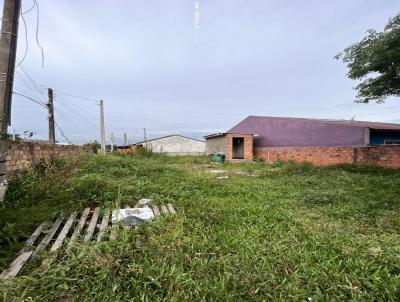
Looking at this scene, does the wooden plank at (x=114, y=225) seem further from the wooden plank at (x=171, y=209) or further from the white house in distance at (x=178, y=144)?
the white house in distance at (x=178, y=144)

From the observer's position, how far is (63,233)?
2838mm

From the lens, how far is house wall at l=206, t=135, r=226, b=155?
17328 mm

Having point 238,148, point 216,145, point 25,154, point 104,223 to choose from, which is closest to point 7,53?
point 25,154

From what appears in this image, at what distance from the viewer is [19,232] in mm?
2779

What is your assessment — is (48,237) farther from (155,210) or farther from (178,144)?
(178,144)

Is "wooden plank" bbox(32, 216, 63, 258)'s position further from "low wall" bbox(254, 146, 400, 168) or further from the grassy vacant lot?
"low wall" bbox(254, 146, 400, 168)

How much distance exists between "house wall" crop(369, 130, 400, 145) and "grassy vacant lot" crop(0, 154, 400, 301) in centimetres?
886

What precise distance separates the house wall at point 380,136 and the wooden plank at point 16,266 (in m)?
13.4

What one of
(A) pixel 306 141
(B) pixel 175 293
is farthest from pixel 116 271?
(A) pixel 306 141

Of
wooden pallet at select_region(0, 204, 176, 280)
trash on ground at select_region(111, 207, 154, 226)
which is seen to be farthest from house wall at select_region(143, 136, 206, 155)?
wooden pallet at select_region(0, 204, 176, 280)

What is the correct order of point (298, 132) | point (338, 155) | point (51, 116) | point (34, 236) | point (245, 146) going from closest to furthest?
1. point (34, 236)
2. point (338, 155)
3. point (51, 116)
4. point (298, 132)
5. point (245, 146)

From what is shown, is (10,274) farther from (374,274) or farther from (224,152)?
(224,152)

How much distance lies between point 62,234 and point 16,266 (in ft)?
2.05

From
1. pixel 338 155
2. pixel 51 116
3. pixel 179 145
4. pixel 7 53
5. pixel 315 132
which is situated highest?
pixel 51 116
